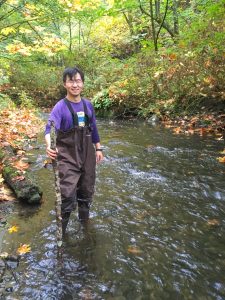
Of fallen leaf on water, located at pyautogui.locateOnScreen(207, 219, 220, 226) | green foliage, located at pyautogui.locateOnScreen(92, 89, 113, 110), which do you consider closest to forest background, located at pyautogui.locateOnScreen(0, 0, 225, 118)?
green foliage, located at pyautogui.locateOnScreen(92, 89, 113, 110)

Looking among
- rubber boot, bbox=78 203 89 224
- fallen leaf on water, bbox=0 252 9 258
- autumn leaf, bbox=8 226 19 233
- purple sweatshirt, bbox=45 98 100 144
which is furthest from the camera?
rubber boot, bbox=78 203 89 224

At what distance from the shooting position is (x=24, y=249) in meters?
3.89

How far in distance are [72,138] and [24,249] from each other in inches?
55.5

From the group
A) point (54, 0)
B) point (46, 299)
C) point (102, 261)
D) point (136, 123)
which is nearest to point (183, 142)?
point (136, 123)

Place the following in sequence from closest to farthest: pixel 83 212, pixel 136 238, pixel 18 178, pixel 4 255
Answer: pixel 4 255
pixel 136 238
pixel 83 212
pixel 18 178

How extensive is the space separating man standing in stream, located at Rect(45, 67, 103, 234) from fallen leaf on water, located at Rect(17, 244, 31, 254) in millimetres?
517

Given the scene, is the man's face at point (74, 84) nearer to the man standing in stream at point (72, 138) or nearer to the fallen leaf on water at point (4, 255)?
the man standing in stream at point (72, 138)

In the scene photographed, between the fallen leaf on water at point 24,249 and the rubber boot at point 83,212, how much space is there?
0.85m

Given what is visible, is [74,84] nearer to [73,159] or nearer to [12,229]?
[73,159]

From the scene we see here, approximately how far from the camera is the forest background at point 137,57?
7258 millimetres

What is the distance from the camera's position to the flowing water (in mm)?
3229

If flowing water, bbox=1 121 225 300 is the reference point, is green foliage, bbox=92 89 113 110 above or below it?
above

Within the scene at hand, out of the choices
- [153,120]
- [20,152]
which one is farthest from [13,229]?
[153,120]

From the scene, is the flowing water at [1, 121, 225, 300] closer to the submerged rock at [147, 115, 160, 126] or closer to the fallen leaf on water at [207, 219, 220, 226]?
the fallen leaf on water at [207, 219, 220, 226]
